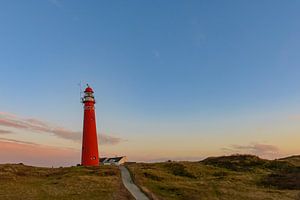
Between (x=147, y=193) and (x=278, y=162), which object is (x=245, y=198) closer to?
(x=147, y=193)

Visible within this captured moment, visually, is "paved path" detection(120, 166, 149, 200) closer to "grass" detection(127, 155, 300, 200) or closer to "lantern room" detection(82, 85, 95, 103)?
"grass" detection(127, 155, 300, 200)

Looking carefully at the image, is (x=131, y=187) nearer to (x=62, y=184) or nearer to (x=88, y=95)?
(x=62, y=184)

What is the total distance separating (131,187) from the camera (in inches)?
1751

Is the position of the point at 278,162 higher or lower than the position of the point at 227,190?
higher

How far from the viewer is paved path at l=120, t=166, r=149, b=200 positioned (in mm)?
38562

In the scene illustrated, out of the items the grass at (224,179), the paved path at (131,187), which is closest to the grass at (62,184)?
the paved path at (131,187)

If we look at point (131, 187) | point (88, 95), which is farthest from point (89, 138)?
point (131, 187)

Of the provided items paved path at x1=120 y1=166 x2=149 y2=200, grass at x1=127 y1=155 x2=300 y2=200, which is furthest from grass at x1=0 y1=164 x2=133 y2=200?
grass at x1=127 y1=155 x2=300 y2=200

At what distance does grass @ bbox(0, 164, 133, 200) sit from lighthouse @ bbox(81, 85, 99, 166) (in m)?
4.87

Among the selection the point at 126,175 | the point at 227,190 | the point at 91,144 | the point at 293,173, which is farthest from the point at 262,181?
the point at 91,144

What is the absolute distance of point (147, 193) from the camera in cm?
4006

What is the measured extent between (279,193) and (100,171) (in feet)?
84.3

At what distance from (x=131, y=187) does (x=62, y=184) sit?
8.56 meters

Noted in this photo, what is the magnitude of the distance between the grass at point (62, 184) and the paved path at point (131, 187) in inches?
25.6
